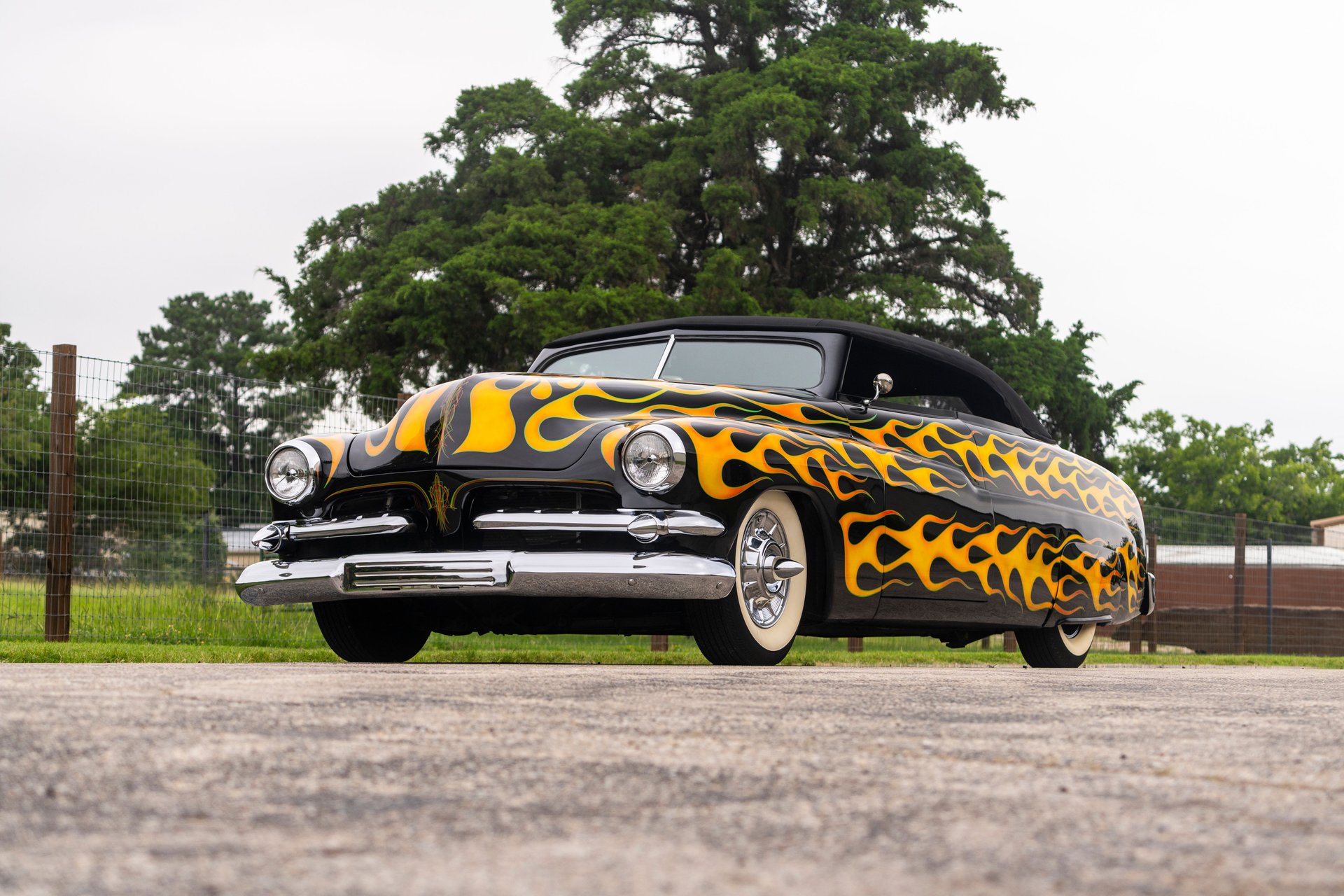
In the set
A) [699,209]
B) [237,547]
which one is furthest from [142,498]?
[699,209]

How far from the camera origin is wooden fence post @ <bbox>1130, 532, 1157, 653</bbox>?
47.8ft

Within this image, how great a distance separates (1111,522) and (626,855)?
7.52 meters

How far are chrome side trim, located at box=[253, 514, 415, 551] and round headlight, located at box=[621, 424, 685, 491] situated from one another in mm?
983

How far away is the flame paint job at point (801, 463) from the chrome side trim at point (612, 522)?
81 millimetres

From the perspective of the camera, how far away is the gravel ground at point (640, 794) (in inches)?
63.2

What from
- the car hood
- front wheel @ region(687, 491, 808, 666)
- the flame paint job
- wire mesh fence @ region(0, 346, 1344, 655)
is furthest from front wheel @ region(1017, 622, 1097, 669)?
front wheel @ region(687, 491, 808, 666)

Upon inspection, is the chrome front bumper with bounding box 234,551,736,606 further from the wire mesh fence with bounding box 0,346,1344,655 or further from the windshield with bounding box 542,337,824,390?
the wire mesh fence with bounding box 0,346,1344,655

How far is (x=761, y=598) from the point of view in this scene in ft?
19.4

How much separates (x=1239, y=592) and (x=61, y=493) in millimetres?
12911

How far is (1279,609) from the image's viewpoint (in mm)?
17844

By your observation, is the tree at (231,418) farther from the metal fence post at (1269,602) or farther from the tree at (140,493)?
the metal fence post at (1269,602)

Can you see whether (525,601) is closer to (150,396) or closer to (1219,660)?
(150,396)

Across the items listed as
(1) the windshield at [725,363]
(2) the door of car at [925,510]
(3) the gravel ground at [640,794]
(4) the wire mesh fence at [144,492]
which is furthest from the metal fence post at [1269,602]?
(3) the gravel ground at [640,794]

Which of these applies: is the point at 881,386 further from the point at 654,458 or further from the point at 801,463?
the point at 654,458
